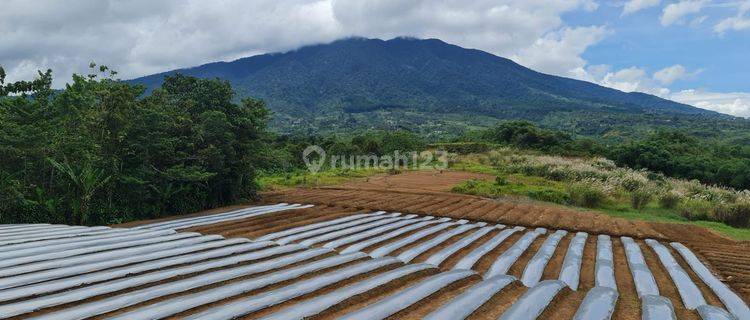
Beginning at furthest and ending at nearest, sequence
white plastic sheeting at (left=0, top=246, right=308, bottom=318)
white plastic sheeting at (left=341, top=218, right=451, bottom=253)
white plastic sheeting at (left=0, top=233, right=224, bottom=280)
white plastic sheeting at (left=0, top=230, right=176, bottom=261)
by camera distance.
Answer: white plastic sheeting at (left=341, top=218, right=451, bottom=253) → white plastic sheeting at (left=0, top=230, right=176, bottom=261) → white plastic sheeting at (left=0, top=233, right=224, bottom=280) → white plastic sheeting at (left=0, top=246, right=308, bottom=318)

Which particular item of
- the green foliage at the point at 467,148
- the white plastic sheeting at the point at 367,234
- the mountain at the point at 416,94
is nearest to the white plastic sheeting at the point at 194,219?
the white plastic sheeting at the point at 367,234

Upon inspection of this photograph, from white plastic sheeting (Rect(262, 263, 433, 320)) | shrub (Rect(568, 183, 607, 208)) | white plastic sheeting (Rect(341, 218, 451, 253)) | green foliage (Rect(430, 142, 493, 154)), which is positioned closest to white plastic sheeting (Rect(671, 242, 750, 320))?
white plastic sheeting (Rect(262, 263, 433, 320))

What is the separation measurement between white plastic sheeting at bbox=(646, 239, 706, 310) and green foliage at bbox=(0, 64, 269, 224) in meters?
9.75

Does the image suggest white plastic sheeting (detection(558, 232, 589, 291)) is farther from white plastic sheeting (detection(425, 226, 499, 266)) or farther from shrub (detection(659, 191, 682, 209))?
shrub (detection(659, 191, 682, 209))

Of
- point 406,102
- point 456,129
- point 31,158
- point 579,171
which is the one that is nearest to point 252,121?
point 31,158

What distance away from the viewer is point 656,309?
4.46 m

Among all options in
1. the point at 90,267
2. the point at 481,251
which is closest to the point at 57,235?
the point at 90,267

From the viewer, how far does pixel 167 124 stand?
11.5 meters

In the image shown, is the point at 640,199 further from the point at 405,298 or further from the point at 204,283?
the point at 204,283

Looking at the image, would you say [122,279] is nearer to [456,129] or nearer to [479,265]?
[479,265]

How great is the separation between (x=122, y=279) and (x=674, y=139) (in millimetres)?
47110

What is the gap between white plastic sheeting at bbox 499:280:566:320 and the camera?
4105mm

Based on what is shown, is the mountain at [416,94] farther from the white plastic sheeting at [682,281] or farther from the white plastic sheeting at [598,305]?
the white plastic sheeting at [598,305]

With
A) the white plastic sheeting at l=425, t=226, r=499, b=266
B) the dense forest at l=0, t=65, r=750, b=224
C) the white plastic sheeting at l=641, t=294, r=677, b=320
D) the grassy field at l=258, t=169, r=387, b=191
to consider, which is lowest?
the grassy field at l=258, t=169, r=387, b=191
